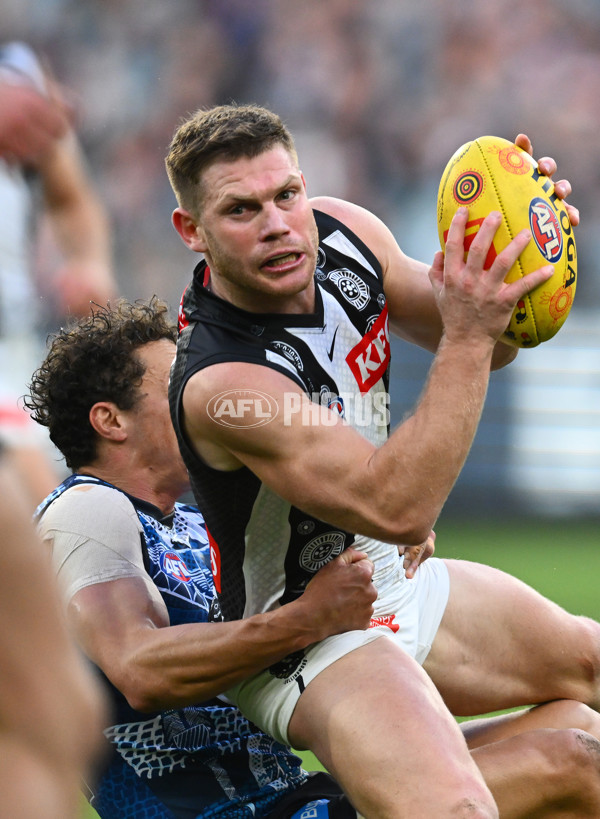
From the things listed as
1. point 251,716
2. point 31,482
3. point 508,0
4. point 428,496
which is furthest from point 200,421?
point 508,0

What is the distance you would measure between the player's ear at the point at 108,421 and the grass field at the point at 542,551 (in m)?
4.03

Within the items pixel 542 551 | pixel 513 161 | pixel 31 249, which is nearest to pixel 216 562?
pixel 513 161

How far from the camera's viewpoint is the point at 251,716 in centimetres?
318

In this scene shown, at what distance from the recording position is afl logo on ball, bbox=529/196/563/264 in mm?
3004

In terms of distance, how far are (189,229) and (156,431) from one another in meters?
0.73

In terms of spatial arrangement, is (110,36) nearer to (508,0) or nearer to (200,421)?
(508,0)

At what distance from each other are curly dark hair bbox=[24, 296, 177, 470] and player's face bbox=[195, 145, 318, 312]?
28.0 inches

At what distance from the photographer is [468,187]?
3.09 meters

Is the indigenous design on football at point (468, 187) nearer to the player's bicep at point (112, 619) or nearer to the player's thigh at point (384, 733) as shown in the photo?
the player's thigh at point (384, 733)

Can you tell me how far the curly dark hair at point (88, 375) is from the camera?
3.74m

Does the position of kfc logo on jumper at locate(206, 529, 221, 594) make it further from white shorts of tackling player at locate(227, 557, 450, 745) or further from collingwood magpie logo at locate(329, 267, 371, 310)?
collingwood magpie logo at locate(329, 267, 371, 310)

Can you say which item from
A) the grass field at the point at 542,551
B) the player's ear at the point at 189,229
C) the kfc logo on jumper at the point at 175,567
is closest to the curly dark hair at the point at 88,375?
the kfc logo on jumper at the point at 175,567

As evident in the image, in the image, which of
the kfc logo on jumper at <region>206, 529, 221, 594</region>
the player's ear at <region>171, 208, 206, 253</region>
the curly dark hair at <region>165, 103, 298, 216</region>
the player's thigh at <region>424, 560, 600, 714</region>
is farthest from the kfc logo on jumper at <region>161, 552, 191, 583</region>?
the curly dark hair at <region>165, 103, 298, 216</region>

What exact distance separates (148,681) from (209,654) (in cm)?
19
